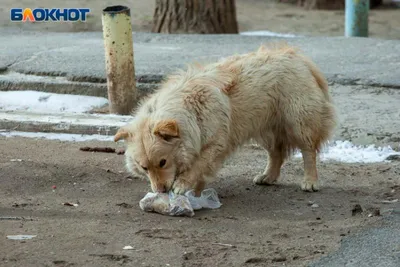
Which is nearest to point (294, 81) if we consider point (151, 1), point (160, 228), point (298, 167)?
point (298, 167)

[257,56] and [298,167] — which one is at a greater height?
[257,56]

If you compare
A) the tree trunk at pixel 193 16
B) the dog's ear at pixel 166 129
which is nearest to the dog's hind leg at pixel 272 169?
the dog's ear at pixel 166 129

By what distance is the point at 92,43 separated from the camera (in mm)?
13109

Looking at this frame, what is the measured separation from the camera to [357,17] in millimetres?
14266

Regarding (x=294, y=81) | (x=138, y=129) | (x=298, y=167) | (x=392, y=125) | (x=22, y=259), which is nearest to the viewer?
(x=22, y=259)

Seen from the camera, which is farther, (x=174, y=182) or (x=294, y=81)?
(x=294, y=81)

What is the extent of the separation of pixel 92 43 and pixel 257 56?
5.95m

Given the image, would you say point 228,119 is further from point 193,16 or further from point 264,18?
point 264,18

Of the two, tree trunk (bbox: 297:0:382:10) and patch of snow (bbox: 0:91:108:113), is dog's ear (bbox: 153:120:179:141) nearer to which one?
patch of snow (bbox: 0:91:108:113)

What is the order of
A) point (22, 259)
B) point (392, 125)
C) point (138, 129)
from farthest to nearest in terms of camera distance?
point (392, 125), point (138, 129), point (22, 259)

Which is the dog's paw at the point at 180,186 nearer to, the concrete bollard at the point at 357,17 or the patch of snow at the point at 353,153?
the patch of snow at the point at 353,153

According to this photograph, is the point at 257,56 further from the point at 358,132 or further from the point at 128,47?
the point at 128,47

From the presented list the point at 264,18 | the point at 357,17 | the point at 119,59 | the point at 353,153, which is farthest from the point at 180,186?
the point at 264,18

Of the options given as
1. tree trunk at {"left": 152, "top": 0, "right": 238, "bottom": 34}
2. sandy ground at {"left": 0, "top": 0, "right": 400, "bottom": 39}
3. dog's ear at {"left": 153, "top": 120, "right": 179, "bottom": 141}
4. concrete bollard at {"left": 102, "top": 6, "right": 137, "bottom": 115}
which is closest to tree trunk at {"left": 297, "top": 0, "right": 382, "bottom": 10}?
sandy ground at {"left": 0, "top": 0, "right": 400, "bottom": 39}
